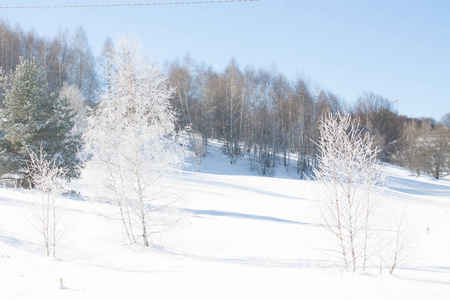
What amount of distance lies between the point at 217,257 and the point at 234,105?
26.6 metres

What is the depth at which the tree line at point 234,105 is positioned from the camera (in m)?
32.6

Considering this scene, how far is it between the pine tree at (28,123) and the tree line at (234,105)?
13358mm

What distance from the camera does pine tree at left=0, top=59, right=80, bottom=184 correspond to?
Result: 47.2 feet

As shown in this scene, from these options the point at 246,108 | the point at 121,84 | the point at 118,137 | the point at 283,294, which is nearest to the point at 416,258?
the point at 283,294

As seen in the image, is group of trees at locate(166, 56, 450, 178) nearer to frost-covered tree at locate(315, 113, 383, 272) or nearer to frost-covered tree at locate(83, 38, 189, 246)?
frost-covered tree at locate(83, 38, 189, 246)

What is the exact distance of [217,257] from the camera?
9.62 m

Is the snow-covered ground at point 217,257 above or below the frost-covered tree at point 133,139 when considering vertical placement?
below

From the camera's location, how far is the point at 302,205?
58.3 ft

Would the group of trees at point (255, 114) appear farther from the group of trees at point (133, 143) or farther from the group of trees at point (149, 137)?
the group of trees at point (133, 143)

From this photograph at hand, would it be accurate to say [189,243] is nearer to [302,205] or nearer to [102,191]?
[102,191]

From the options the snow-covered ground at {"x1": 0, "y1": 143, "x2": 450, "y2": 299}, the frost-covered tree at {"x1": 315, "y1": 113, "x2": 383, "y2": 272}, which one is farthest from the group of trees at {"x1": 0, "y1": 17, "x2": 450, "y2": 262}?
the snow-covered ground at {"x1": 0, "y1": 143, "x2": 450, "y2": 299}

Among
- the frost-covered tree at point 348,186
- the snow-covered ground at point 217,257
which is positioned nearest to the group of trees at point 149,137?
the frost-covered tree at point 348,186

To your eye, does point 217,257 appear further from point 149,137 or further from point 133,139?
point 133,139

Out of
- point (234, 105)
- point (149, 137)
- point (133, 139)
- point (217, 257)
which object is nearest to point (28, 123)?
point (133, 139)
